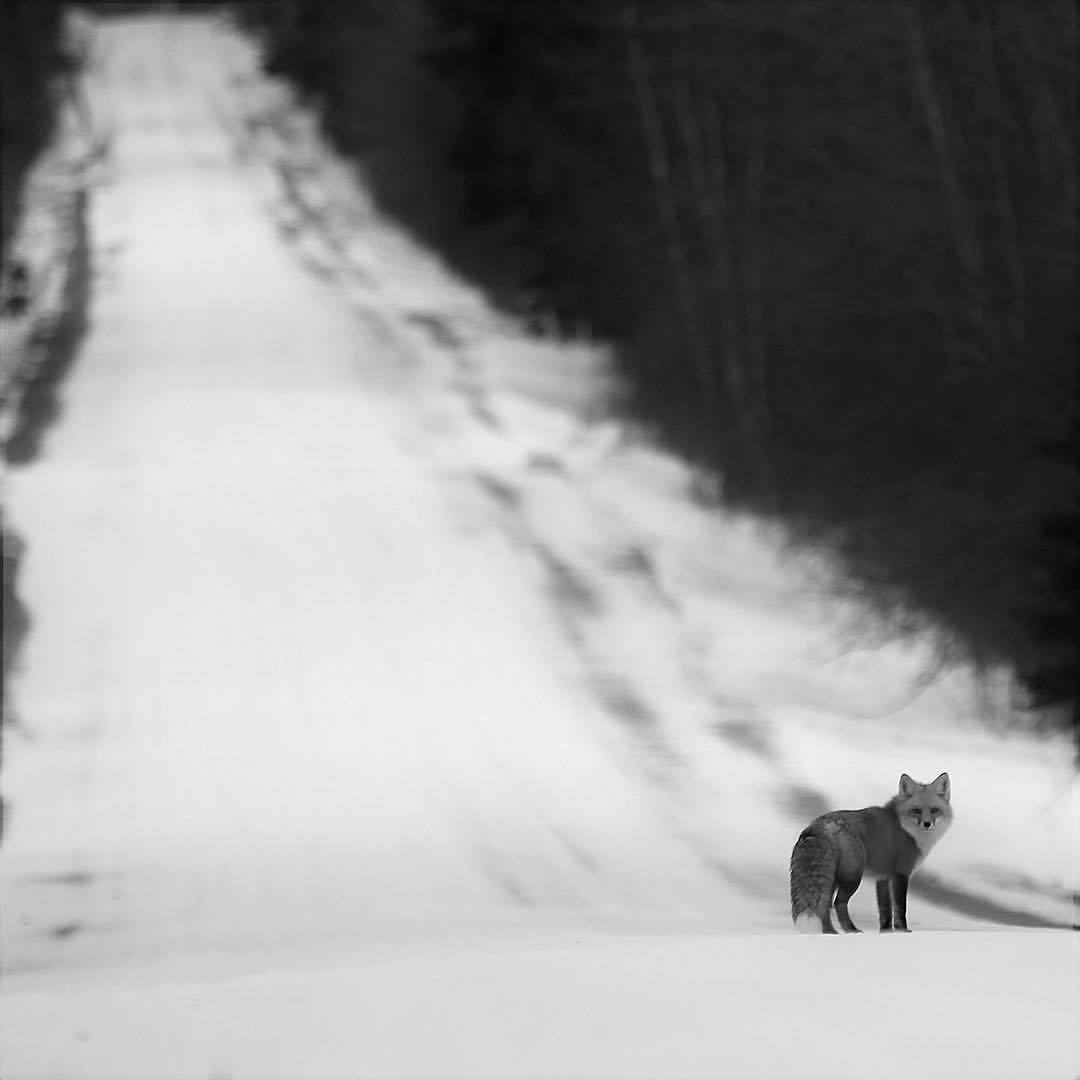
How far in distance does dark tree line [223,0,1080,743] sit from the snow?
990 millimetres

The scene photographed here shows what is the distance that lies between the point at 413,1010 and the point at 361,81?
3989cm

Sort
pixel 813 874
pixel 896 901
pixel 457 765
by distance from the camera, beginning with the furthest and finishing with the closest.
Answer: pixel 457 765 → pixel 896 901 → pixel 813 874

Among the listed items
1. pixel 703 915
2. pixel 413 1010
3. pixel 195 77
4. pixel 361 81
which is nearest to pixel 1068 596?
pixel 703 915

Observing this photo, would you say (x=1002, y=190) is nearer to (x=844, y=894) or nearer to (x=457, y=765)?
(x=457, y=765)

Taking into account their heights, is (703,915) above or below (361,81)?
below

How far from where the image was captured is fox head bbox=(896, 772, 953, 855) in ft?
25.0

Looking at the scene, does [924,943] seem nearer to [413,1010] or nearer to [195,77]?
[413,1010]

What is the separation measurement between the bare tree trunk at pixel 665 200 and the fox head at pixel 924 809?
17.7 metres

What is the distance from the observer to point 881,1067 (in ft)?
19.9

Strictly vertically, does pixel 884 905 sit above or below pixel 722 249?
below

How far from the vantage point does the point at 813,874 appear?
298 inches

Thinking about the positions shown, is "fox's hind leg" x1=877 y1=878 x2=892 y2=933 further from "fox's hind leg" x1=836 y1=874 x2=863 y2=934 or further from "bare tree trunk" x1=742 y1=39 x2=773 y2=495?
"bare tree trunk" x1=742 y1=39 x2=773 y2=495

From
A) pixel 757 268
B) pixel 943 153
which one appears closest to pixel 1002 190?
pixel 943 153

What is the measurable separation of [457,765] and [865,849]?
5.59 metres
